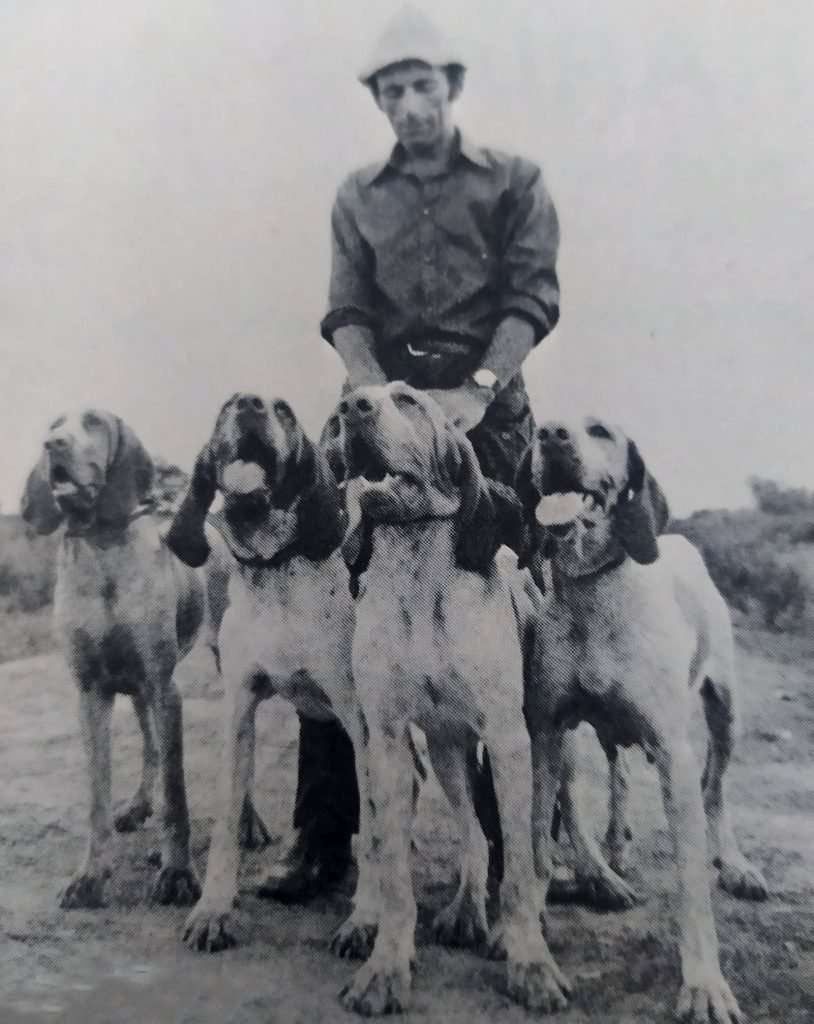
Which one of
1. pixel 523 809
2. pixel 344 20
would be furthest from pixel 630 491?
pixel 344 20

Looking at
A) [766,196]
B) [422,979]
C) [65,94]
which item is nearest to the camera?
[422,979]

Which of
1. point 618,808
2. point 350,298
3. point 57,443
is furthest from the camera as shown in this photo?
point 57,443

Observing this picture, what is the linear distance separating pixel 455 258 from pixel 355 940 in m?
1.78

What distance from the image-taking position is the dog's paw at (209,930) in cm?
310

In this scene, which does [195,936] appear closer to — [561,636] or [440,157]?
[561,636]

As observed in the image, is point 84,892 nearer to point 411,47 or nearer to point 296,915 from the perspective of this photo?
point 296,915

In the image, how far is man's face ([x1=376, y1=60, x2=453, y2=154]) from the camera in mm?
3246

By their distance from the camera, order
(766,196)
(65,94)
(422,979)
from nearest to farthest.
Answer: (422,979) < (766,196) < (65,94)

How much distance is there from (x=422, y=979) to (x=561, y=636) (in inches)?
35.2

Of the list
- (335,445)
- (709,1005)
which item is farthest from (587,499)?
(709,1005)

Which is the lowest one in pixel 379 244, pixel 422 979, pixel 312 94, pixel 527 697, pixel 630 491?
pixel 422 979

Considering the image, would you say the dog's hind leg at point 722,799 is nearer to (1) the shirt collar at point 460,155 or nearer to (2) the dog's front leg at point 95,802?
(1) the shirt collar at point 460,155

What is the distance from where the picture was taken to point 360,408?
300cm

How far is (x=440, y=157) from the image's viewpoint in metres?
3.27
